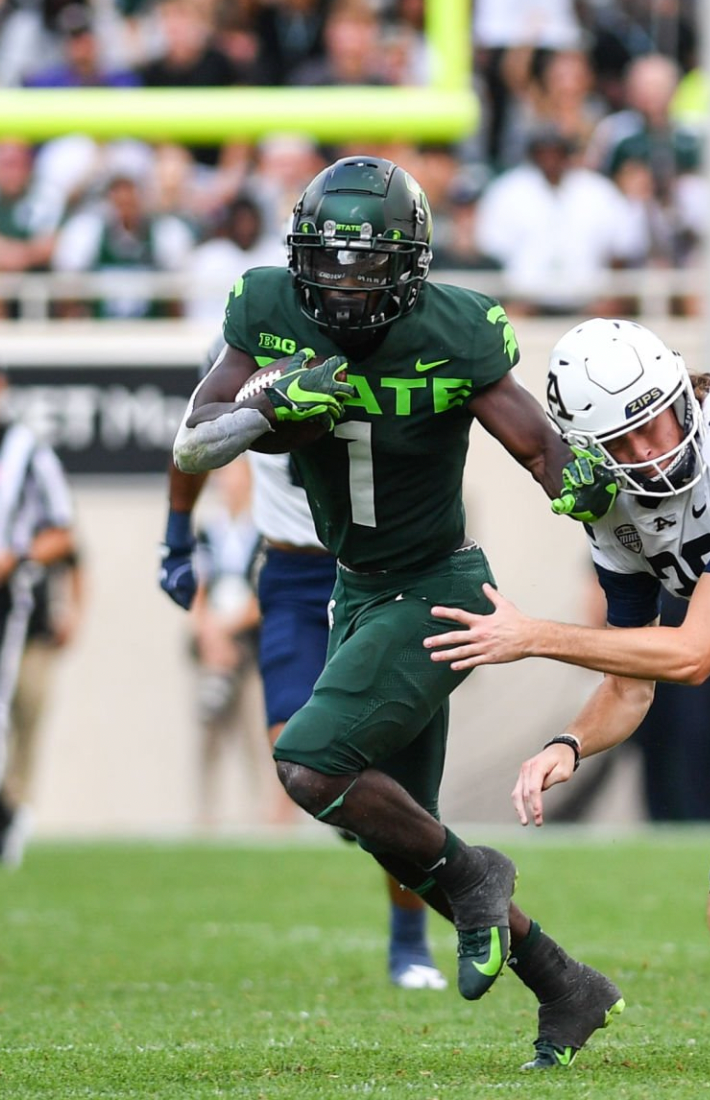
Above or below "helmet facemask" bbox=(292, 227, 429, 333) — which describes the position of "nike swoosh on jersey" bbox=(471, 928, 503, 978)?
below

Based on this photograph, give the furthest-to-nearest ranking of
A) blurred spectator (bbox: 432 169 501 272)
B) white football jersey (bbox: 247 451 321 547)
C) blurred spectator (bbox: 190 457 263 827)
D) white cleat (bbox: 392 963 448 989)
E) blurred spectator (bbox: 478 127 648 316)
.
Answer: blurred spectator (bbox: 478 127 648 316), blurred spectator (bbox: 432 169 501 272), blurred spectator (bbox: 190 457 263 827), white football jersey (bbox: 247 451 321 547), white cleat (bbox: 392 963 448 989)

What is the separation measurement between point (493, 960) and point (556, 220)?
27.8ft

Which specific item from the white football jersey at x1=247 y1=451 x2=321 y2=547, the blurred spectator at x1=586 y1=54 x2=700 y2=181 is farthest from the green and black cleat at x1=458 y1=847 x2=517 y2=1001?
the blurred spectator at x1=586 y1=54 x2=700 y2=181

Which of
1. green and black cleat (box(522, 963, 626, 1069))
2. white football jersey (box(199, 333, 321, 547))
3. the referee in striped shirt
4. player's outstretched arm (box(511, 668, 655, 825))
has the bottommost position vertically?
the referee in striped shirt

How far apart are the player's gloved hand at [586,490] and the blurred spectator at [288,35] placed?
9221 millimetres

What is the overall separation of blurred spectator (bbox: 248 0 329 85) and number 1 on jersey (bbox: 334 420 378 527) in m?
8.89

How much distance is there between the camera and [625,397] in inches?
155

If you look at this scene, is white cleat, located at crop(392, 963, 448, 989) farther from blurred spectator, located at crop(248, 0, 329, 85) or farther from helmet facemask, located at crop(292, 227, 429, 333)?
blurred spectator, located at crop(248, 0, 329, 85)

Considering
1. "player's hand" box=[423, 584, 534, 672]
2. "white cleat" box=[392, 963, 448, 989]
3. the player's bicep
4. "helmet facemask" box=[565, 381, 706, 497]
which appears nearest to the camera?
"player's hand" box=[423, 584, 534, 672]

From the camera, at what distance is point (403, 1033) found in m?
4.67

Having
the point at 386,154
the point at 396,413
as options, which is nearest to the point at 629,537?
the point at 396,413

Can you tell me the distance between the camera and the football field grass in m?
3.99

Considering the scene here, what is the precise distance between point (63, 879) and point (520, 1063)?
491cm

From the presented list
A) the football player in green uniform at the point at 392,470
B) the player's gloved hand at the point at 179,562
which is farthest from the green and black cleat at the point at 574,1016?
the player's gloved hand at the point at 179,562
